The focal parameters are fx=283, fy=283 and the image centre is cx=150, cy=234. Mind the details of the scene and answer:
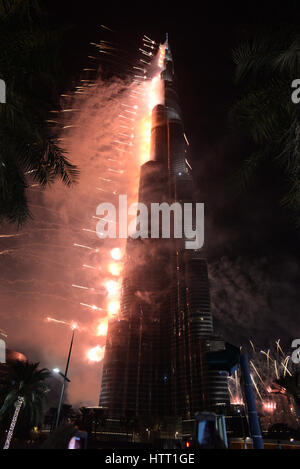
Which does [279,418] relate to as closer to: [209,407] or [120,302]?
[209,407]

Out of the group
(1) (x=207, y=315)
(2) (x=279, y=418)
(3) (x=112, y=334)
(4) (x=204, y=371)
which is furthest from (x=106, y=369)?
(2) (x=279, y=418)

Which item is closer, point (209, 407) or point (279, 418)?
point (279, 418)

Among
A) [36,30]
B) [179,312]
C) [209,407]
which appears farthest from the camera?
[179,312]

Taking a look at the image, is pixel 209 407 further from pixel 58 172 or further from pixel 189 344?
pixel 58 172

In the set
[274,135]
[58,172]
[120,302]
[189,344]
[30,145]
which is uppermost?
[120,302]

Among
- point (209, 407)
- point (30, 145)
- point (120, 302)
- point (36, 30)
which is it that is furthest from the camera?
point (120, 302)

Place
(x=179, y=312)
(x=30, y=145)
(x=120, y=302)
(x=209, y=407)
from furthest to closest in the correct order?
(x=120, y=302) → (x=179, y=312) → (x=209, y=407) → (x=30, y=145)

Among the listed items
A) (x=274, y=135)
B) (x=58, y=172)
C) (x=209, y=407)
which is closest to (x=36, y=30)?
(x=58, y=172)

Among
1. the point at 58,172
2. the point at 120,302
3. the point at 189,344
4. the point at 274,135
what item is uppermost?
the point at 120,302

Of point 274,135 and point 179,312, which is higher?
point 179,312
